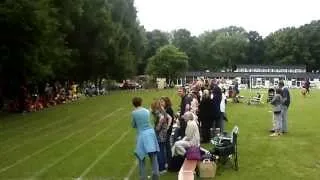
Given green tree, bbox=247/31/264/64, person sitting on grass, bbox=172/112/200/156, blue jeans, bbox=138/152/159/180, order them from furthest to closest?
green tree, bbox=247/31/264/64 < person sitting on grass, bbox=172/112/200/156 < blue jeans, bbox=138/152/159/180

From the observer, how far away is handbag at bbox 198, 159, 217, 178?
49.4ft

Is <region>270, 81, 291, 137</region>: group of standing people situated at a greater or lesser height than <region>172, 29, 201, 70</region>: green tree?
lesser

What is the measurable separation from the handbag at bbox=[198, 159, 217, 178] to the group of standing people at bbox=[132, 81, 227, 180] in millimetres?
498

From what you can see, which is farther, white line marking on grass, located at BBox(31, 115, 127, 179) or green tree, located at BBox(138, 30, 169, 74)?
green tree, located at BBox(138, 30, 169, 74)

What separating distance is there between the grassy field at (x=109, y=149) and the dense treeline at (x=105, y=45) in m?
5.01

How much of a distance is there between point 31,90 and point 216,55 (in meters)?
91.6

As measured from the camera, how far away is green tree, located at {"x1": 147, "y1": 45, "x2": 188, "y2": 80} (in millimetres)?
107562

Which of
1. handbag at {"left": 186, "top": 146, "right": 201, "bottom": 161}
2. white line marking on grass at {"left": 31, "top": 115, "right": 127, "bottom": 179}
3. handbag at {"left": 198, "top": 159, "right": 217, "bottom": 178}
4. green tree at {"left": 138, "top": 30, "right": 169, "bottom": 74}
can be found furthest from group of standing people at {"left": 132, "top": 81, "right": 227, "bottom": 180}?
green tree at {"left": 138, "top": 30, "right": 169, "bottom": 74}

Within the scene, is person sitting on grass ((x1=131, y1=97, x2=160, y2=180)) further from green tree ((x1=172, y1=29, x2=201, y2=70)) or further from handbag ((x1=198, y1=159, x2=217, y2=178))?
green tree ((x1=172, y1=29, x2=201, y2=70))

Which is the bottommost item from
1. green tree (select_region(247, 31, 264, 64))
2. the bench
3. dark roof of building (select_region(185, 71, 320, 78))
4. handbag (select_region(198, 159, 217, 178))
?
dark roof of building (select_region(185, 71, 320, 78))

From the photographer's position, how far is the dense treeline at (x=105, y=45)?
35781 millimetres

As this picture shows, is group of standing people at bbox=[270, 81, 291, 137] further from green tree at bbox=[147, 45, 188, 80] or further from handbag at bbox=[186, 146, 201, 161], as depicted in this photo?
green tree at bbox=[147, 45, 188, 80]

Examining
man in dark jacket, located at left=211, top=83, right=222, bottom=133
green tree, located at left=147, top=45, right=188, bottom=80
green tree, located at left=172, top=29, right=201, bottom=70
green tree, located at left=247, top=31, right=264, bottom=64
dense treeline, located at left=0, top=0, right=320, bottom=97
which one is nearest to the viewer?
man in dark jacket, located at left=211, top=83, right=222, bottom=133

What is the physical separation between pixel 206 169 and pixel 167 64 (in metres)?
93.2
